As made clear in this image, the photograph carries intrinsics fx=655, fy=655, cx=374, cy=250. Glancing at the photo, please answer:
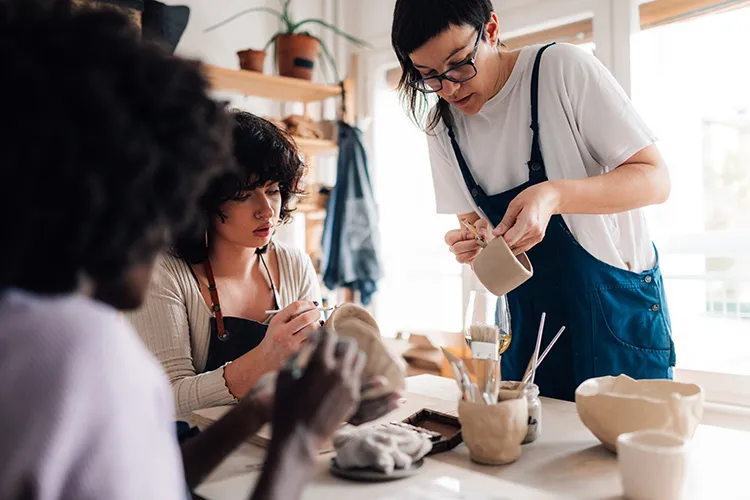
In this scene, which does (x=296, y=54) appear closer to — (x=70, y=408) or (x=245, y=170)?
(x=245, y=170)

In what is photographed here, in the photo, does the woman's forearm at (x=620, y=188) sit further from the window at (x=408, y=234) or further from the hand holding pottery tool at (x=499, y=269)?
the window at (x=408, y=234)

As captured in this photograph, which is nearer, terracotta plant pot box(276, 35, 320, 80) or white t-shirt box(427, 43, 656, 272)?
white t-shirt box(427, 43, 656, 272)

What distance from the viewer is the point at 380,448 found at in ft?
3.08

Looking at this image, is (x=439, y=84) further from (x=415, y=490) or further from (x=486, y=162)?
(x=415, y=490)

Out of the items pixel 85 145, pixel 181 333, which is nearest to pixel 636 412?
pixel 85 145

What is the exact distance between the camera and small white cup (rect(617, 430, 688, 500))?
0.84m

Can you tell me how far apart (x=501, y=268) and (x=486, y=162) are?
484 mm

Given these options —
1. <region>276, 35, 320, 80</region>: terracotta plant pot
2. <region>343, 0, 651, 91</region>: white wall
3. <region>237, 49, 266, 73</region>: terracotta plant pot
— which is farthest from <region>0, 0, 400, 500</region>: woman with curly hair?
<region>276, 35, 320, 80</region>: terracotta plant pot

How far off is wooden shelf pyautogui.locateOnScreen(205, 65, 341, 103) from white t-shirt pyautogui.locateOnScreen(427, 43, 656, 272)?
5.18ft

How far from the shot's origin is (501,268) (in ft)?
4.04

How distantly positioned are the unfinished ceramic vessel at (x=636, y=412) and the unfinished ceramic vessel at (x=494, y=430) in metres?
0.12

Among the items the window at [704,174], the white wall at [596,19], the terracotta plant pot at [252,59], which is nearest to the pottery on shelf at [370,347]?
the window at [704,174]

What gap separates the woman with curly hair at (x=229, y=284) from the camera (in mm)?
1381

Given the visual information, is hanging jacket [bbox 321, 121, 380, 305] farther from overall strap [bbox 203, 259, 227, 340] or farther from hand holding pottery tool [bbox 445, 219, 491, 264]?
hand holding pottery tool [bbox 445, 219, 491, 264]
